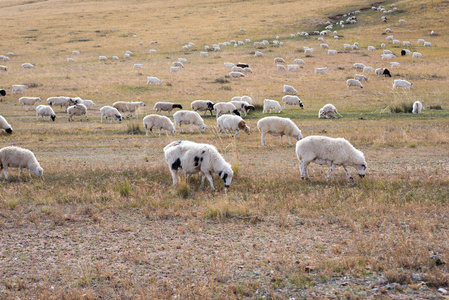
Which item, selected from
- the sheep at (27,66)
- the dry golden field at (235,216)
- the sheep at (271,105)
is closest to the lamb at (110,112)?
the dry golden field at (235,216)

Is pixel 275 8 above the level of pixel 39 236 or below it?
above

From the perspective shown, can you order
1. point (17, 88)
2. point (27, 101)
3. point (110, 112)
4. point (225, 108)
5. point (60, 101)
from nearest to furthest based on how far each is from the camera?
point (225, 108) → point (110, 112) → point (60, 101) → point (27, 101) → point (17, 88)

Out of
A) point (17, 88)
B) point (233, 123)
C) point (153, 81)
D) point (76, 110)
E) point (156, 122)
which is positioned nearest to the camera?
point (233, 123)

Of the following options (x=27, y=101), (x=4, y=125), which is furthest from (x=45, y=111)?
(x=27, y=101)

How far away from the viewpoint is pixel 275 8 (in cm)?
9094

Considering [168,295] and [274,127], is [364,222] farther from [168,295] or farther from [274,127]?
[274,127]

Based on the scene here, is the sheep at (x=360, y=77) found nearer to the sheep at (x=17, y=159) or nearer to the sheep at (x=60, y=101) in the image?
the sheep at (x=60, y=101)

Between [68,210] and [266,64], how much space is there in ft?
136

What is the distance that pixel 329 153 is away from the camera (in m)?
11.3

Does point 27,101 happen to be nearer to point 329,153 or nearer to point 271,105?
point 271,105

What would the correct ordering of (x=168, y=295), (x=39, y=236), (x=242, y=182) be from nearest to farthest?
1. (x=168, y=295)
2. (x=39, y=236)
3. (x=242, y=182)

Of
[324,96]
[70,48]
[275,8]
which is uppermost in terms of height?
[275,8]

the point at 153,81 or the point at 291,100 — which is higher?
the point at 153,81

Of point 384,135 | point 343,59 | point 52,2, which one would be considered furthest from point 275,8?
point 384,135
